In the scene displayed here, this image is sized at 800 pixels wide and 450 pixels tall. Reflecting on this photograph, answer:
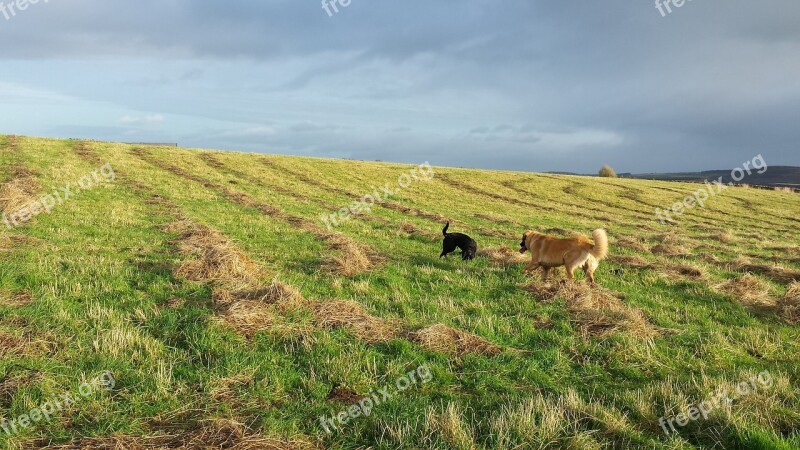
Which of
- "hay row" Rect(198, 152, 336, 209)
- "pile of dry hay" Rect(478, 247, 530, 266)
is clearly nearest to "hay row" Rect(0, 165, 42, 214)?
"hay row" Rect(198, 152, 336, 209)

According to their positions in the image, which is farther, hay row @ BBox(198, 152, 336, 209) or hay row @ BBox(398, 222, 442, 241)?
hay row @ BBox(198, 152, 336, 209)

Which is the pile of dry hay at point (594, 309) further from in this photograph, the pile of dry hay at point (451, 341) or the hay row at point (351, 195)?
the hay row at point (351, 195)

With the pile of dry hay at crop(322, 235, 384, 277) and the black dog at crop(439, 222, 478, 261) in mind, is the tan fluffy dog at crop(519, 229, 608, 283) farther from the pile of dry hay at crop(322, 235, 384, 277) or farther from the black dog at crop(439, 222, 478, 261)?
the pile of dry hay at crop(322, 235, 384, 277)

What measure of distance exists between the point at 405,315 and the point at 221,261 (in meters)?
4.61

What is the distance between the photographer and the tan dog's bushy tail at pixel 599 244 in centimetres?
1016

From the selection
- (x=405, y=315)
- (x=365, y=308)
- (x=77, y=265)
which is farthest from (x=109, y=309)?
(x=405, y=315)

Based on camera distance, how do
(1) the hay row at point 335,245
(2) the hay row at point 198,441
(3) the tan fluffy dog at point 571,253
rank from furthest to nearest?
(1) the hay row at point 335,245
(3) the tan fluffy dog at point 571,253
(2) the hay row at point 198,441
